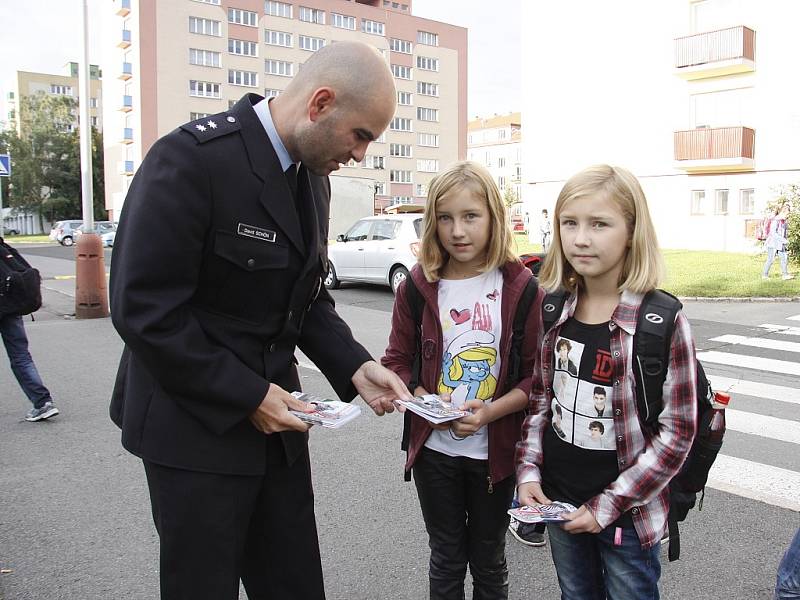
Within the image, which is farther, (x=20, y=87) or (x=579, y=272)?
(x=20, y=87)

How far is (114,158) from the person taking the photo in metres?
69.8

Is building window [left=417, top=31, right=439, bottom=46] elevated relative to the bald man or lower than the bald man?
elevated

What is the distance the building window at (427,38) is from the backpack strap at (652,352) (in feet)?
258

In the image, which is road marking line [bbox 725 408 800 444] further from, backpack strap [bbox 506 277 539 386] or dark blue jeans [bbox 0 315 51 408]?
dark blue jeans [bbox 0 315 51 408]

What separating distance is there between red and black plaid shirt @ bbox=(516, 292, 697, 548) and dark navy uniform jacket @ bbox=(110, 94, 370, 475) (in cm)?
96

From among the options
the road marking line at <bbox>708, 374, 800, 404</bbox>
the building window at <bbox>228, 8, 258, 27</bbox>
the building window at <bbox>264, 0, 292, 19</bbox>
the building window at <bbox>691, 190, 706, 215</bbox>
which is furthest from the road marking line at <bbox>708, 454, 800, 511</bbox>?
the building window at <bbox>264, 0, 292, 19</bbox>

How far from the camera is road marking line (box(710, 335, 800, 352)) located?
31.1ft

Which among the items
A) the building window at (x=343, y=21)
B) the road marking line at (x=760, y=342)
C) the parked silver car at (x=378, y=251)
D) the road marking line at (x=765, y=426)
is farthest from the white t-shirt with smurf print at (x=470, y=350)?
the building window at (x=343, y=21)

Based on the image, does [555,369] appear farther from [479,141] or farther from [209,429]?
[479,141]

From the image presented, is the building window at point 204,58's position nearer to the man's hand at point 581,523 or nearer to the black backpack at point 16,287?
the black backpack at point 16,287

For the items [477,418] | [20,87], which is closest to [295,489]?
[477,418]

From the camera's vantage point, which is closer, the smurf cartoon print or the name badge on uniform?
the name badge on uniform

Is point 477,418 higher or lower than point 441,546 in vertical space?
higher

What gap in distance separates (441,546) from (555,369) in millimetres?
864
